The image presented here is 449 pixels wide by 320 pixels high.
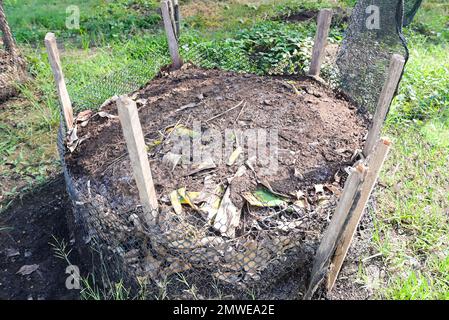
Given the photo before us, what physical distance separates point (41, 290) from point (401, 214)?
2667mm

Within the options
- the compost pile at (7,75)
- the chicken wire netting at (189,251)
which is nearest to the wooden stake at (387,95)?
the chicken wire netting at (189,251)

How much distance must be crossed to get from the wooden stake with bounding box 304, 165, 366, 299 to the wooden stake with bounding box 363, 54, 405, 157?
2.32 feet

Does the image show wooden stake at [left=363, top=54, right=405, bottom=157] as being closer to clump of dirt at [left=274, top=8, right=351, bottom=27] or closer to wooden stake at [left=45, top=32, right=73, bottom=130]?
wooden stake at [left=45, top=32, right=73, bottom=130]

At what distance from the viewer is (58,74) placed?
2.78 meters

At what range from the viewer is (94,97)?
12.3 ft

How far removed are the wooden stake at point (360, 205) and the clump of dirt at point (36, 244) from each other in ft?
5.52

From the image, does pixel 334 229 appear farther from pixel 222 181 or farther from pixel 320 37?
pixel 320 37

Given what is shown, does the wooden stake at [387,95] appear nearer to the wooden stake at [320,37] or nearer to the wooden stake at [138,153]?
the wooden stake at [320,37]

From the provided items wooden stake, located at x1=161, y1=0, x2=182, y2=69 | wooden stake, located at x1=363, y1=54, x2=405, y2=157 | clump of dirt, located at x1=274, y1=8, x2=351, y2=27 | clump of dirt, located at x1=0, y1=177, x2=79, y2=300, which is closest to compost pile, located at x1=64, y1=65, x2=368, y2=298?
wooden stake, located at x1=363, y1=54, x2=405, y2=157

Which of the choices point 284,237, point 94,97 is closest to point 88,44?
point 94,97

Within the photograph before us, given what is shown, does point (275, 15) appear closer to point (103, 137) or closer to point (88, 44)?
point (88, 44)

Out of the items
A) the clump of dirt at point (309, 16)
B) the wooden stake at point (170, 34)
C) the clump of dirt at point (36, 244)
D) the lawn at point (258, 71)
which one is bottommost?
the clump of dirt at point (36, 244)

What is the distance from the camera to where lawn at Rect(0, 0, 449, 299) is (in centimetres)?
288

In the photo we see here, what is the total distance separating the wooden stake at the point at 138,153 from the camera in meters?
1.74
